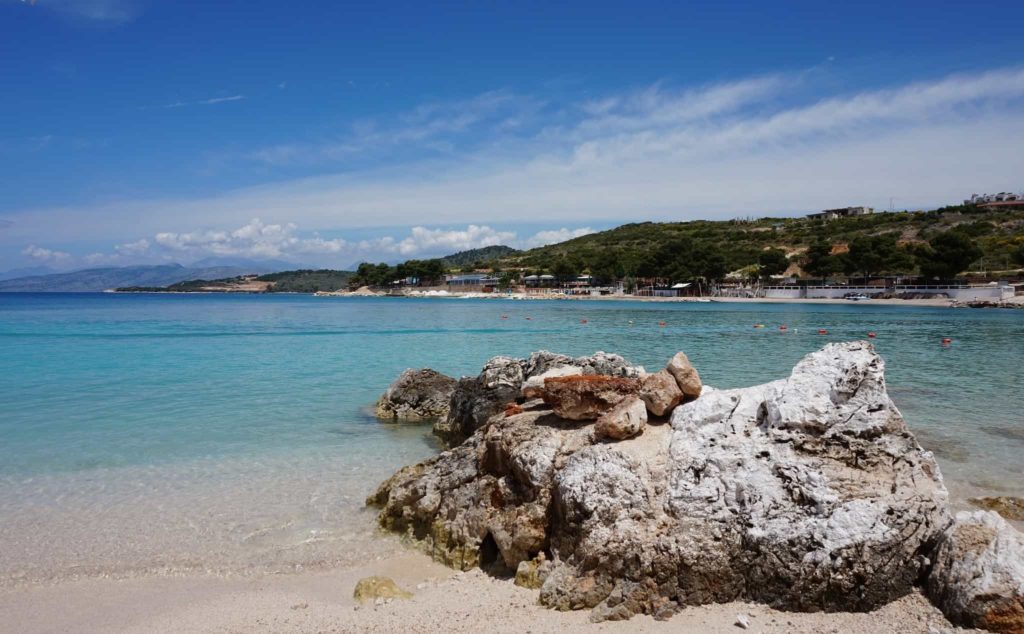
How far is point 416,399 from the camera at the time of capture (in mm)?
15695

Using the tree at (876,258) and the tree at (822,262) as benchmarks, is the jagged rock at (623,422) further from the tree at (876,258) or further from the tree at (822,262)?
the tree at (822,262)

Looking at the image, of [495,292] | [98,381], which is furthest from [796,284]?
[98,381]

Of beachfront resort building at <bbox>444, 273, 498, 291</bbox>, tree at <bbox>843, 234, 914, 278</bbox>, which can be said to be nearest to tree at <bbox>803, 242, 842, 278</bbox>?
tree at <bbox>843, 234, 914, 278</bbox>

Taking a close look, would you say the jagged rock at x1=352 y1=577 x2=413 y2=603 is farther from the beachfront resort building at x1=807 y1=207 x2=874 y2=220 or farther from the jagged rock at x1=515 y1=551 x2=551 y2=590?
the beachfront resort building at x1=807 y1=207 x2=874 y2=220

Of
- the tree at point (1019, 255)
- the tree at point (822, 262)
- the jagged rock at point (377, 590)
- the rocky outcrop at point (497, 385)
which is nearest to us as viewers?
the jagged rock at point (377, 590)

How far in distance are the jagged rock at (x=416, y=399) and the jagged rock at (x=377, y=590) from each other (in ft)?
26.9

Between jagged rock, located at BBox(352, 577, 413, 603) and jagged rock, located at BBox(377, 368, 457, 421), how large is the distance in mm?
8213

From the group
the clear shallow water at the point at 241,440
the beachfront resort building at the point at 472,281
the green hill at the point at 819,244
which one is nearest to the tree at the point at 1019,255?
the green hill at the point at 819,244

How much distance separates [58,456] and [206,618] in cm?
782

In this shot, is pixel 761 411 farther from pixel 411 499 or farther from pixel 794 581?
pixel 411 499

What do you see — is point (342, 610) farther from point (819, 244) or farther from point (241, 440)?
point (819, 244)

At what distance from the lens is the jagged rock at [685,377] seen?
766 cm

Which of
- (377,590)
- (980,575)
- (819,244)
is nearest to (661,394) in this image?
(980,575)

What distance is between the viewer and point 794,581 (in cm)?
584
